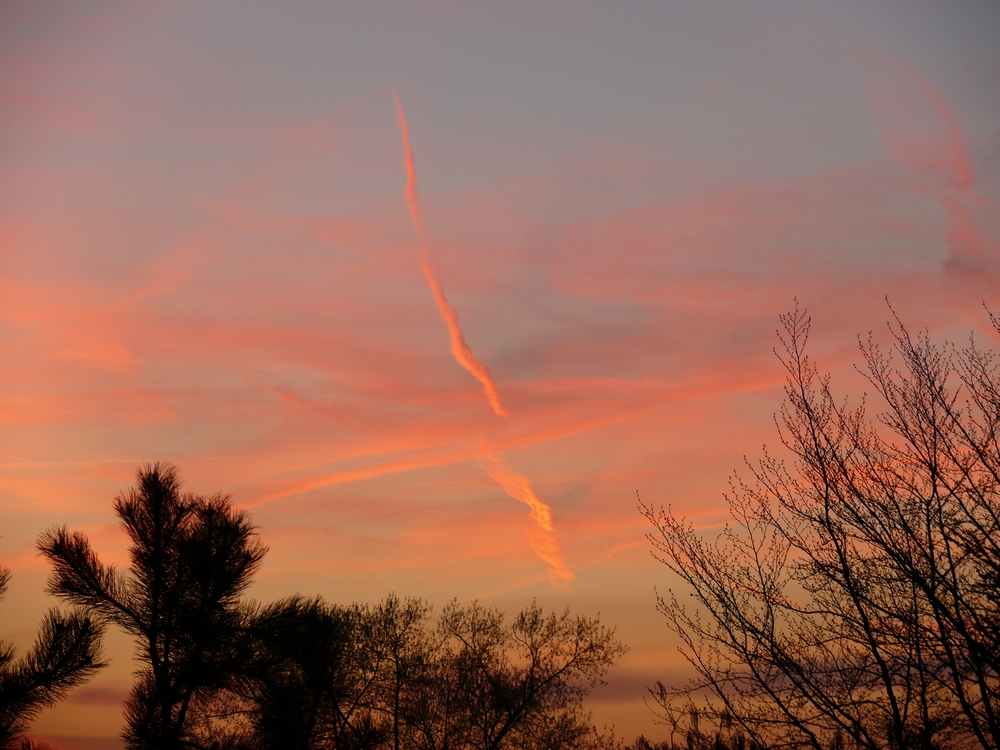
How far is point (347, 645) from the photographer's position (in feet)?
112

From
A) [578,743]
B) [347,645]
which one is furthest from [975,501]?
[578,743]

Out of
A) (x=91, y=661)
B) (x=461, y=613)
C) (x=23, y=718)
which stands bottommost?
(x=23, y=718)

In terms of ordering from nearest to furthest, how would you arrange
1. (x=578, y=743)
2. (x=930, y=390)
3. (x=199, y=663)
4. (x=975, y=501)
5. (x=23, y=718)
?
(x=975, y=501)
(x=930, y=390)
(x=23, y=718)
(x=199, y=663)
(x=578, y=743)

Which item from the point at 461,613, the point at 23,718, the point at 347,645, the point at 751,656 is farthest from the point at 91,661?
the point at 461,613

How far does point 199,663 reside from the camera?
1512 centimetres

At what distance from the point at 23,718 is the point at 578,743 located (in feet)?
91.0

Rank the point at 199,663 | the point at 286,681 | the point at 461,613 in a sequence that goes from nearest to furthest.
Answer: the point at 199,663 → the point at 286,681 → the point at 461,613

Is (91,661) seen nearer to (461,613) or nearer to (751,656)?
(751,656)

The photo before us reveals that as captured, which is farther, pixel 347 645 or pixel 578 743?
pixel 578 743

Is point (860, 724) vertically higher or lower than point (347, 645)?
lower

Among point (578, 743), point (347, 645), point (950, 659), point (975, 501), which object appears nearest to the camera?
point (950, 659)

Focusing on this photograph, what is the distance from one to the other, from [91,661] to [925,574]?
1276 cm

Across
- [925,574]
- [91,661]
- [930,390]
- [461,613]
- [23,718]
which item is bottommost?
[23,718]

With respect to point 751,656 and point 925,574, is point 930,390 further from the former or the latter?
point 751,656
